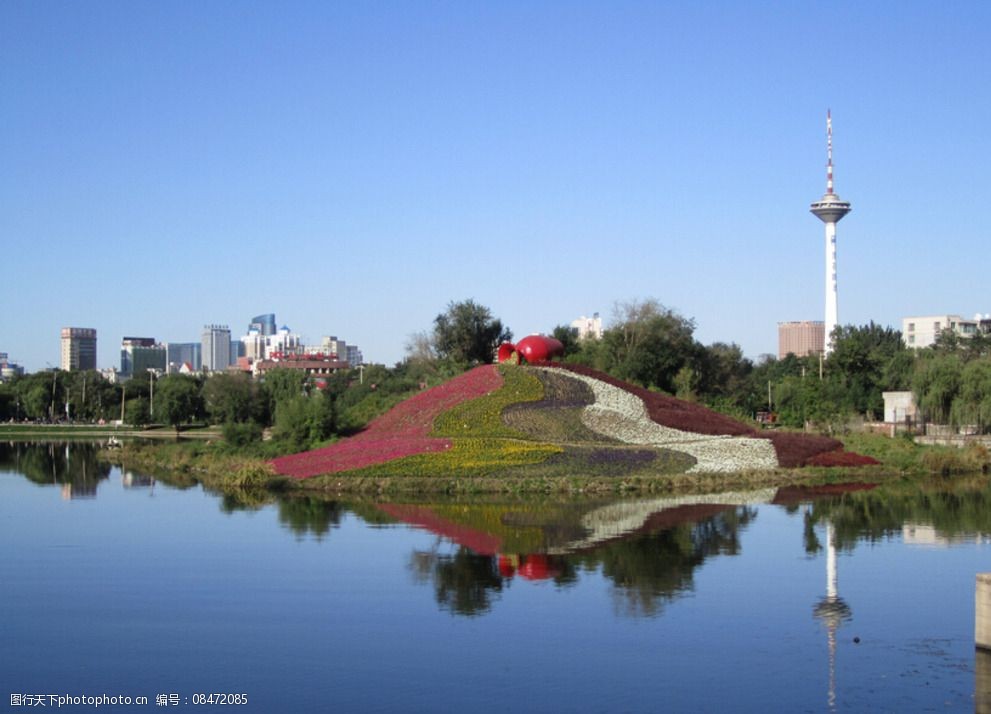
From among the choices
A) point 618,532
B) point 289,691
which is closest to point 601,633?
point 289,691

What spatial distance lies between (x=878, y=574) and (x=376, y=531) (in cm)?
1202

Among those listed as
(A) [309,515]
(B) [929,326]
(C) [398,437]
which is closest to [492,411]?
(C) [398,437]

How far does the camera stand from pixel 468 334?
71000 millimetres

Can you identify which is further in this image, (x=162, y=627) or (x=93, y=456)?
(x=93, y=456)

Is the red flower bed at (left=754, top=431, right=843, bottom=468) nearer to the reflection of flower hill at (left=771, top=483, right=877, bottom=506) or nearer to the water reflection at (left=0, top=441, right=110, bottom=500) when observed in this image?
the reflection of flower hill at (left=771, top=483, right=877, bottom=506)

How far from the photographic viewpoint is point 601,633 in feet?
59.0

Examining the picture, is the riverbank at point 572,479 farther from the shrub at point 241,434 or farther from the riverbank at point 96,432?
the riverbank at point 96,432

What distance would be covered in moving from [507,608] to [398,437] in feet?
81.1

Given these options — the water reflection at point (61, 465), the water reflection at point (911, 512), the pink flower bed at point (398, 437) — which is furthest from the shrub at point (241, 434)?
the water reflection at point (911, 512)

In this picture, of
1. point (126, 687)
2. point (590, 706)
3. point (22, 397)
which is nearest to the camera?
point (590, 706)

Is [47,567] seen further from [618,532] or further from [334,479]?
[334,479]

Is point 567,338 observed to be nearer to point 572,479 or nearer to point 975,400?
point 975,400

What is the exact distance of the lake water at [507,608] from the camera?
15.4 meters

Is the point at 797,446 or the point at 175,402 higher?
the point at 175,402
